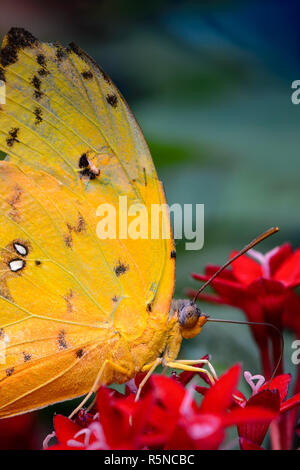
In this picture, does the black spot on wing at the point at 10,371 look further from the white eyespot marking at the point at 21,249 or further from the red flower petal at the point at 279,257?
the red flower petal at the point at 279,257

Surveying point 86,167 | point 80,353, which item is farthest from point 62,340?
point 86,167

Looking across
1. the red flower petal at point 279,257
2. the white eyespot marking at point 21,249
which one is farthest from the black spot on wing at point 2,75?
the red flower petal at point 279,257

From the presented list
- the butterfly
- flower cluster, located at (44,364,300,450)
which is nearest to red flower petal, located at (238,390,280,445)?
flower cluster, located at (44,364,300,450)

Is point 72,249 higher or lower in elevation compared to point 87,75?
lower

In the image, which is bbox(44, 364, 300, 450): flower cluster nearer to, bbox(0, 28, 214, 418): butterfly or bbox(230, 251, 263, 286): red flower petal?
bbox(0, 28, 214, 418): butterfly

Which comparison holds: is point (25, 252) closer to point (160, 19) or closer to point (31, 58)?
point (31, 58)

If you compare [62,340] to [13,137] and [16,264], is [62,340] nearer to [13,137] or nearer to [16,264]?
[16,264]
